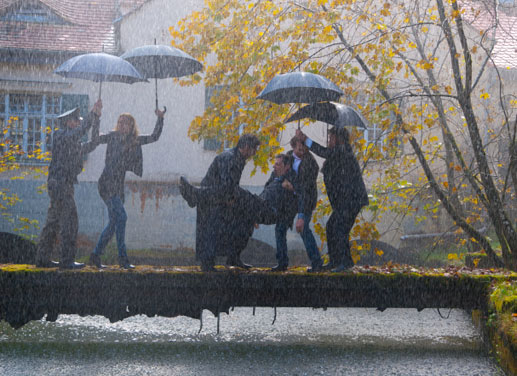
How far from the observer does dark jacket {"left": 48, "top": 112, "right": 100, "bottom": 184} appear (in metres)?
7.45

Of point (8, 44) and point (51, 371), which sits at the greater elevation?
point (8, 44)

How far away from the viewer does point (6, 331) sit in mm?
8406

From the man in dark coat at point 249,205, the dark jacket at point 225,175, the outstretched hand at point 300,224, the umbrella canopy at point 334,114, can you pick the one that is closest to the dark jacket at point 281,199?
the man in dark coat at point 249,205

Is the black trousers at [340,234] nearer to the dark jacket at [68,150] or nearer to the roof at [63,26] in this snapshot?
the dark jacket at [68,150]

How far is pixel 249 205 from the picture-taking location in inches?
300

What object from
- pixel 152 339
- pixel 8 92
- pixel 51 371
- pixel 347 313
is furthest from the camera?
pixel 8 92

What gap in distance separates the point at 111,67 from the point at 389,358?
4402 mm

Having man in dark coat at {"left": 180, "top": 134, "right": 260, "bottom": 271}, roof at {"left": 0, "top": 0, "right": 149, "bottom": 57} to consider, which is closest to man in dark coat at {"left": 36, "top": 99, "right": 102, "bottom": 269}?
man in dark coat at {"left": 180, "top": 134, "right": 260, "bottom": 271}

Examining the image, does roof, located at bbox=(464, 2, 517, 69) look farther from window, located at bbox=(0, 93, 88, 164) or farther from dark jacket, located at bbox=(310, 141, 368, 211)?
window, located at bbox=(0, 93, 88, 164)

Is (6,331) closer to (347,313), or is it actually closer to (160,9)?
(347,313)

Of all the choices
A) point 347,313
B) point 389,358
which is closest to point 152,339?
point 389,358

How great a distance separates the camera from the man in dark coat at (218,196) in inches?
290

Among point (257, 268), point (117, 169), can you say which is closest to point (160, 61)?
point (117, 169)

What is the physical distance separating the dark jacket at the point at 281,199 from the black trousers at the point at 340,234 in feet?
1.70
